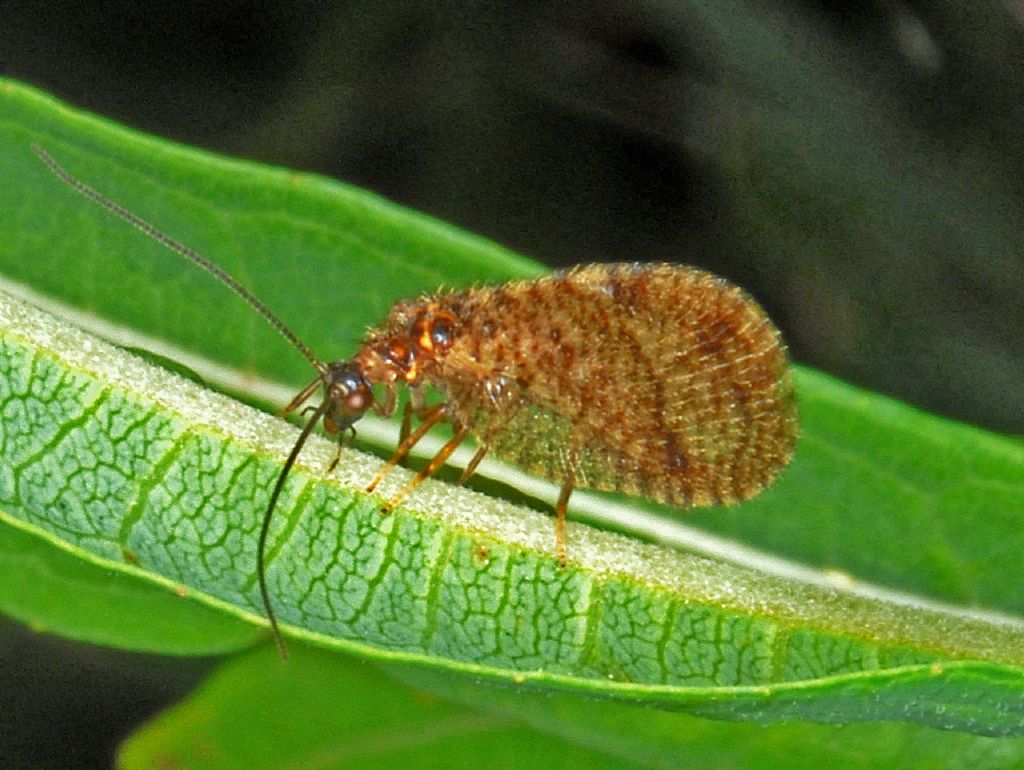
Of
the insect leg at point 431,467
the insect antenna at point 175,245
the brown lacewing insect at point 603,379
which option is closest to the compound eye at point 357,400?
the brown lacewing insect at point 603,379

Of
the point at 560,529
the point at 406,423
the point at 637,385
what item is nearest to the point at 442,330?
the point at 406,423

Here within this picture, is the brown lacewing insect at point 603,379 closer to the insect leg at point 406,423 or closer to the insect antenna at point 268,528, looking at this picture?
the insect leg at point 406,423

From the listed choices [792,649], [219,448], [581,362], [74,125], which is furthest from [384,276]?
[792,649]

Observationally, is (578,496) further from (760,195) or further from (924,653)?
(760,195)

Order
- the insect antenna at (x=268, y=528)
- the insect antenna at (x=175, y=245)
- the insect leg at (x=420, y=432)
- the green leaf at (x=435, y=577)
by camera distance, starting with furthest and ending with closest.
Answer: the insect leg at (x=420, y=432)
the insect antenna at (x=175, y=245)
the insect antenna at (x=268, y=528)
the green leaf at (x=435, y=577)

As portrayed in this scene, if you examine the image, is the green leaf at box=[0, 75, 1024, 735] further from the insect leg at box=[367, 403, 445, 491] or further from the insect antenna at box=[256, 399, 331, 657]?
the insect leg at box=[367, 403, 445, 491]

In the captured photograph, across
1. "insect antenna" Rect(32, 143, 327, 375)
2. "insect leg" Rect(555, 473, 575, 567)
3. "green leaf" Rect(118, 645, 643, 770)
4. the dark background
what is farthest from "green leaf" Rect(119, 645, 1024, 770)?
the dark background
